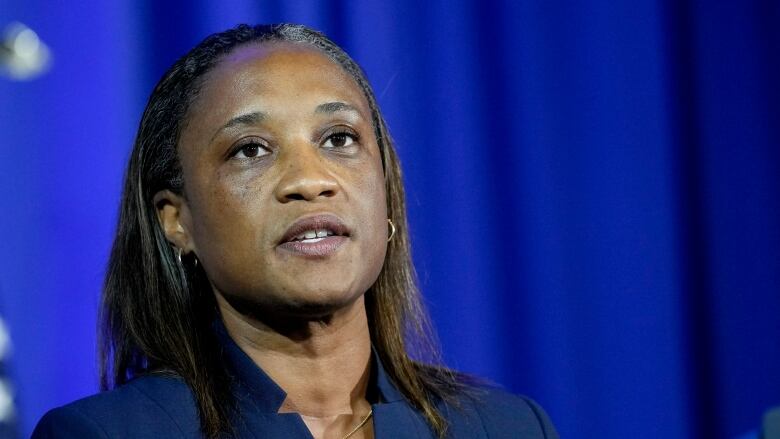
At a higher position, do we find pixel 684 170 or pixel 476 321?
pixel 684 170

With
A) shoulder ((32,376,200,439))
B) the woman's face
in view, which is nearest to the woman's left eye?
the woman's face

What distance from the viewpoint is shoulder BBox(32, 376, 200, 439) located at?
4.92 feet

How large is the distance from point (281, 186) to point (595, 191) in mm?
1110

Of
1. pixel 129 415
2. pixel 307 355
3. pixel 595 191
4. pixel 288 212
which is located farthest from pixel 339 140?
pixel 595 191

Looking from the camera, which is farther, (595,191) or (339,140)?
(595,191)

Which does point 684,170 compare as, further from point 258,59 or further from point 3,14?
point 3,14

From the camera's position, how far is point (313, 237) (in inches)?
60.7

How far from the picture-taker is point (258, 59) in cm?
167

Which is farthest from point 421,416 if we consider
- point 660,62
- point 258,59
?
point 660,62

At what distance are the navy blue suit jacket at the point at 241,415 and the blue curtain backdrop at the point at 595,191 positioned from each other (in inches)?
24.8

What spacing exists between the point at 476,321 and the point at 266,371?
0.87m

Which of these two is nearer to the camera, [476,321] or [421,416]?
[421,416]

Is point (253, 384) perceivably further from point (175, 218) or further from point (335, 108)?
point (335, 108)

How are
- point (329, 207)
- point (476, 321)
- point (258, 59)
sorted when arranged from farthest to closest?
point (476, 321)
point (258, 59)
point (329, 207)
